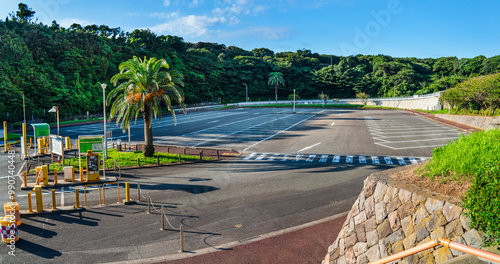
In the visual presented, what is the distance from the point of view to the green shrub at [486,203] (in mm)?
5465

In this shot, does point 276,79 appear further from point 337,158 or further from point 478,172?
point 478,172

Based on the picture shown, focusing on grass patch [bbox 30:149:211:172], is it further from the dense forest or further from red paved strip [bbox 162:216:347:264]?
the dense forest

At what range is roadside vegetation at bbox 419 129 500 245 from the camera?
18.2 feet

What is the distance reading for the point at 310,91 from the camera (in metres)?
133

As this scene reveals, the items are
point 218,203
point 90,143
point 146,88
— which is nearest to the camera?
point 218,203

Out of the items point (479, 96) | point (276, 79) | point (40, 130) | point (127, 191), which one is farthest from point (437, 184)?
point (276, 79)

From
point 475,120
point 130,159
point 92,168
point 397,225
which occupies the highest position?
point 475,120

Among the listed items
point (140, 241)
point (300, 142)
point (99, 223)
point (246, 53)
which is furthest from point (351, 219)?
point (246, 53)

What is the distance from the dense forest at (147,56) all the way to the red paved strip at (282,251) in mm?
57742

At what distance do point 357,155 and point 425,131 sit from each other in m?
18.9

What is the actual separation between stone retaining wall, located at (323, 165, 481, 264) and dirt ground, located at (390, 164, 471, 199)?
1.24ft

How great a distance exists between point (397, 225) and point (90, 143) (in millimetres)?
19058

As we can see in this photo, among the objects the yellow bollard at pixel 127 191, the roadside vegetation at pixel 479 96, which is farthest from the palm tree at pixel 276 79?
the yellow bollard at pixel 127 191

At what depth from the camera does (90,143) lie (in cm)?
2048
